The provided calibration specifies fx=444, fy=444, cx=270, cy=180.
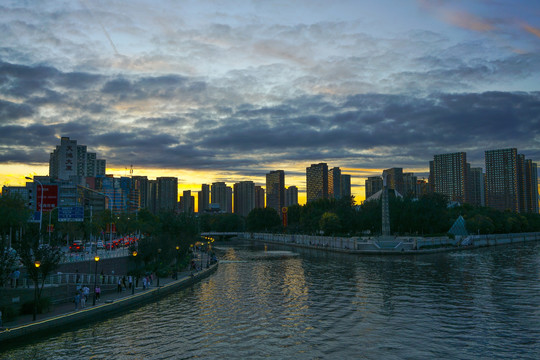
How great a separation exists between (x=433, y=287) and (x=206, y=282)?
86.3ft

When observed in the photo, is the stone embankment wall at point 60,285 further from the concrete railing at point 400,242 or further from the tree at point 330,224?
the tree at point 330,224

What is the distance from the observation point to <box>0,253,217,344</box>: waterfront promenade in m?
26.7

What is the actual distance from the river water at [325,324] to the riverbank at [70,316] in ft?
3.29

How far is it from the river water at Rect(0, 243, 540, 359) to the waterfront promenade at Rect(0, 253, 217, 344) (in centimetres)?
108

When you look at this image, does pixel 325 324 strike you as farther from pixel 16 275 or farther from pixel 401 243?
pixel 401 243

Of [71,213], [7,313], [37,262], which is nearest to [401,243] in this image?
[71,213]

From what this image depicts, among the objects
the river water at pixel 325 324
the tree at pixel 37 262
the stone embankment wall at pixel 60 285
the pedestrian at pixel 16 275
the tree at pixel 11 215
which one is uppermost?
the tree at pixel 11 215

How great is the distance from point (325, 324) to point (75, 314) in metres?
17.3

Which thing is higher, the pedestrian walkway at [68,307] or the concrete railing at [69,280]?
the concrete railing at [69,280]

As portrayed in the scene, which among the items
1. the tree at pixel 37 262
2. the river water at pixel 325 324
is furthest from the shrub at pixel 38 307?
the river water at pixel 325 324

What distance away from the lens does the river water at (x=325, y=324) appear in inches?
963

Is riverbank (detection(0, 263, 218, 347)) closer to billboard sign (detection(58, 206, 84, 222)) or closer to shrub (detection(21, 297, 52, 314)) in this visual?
shrub (detection(21, 297, 52, 314))

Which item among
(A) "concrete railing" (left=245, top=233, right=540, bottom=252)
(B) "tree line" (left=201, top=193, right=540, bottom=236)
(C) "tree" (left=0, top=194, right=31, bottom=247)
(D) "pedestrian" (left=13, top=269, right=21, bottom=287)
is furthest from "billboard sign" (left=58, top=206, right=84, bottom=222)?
(B) "tree line" (left=201, top=193, right=540, bottom=236)

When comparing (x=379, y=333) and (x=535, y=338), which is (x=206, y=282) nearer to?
(x=379, y=333)
